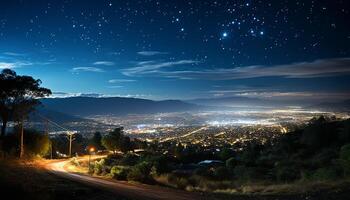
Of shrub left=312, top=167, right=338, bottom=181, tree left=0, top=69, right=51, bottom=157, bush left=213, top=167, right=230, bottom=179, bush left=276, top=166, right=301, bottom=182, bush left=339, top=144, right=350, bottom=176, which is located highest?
tree left=0, top=69, right=51, bottom=157

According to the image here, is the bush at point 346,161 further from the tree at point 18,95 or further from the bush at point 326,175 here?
the tree at point 18,95

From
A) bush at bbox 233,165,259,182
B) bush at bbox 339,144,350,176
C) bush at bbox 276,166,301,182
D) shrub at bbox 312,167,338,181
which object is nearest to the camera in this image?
shrub at bbox 312,167,338,181

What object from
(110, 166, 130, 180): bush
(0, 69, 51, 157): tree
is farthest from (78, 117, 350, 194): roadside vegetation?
(0, 69, 51, 157): tree

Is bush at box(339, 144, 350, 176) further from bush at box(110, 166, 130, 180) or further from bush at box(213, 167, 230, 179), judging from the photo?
bush at box(110, 166, 130, 180)

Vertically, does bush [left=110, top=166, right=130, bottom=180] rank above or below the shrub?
below

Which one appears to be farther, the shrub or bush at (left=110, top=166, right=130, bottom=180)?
bush at (left=110, top=166, right=130, bottom=180)

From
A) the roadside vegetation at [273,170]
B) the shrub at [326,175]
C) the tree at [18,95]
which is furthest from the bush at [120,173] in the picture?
the tree at [18,95]

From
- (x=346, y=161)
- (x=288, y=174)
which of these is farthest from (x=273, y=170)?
(x=346, y=161)

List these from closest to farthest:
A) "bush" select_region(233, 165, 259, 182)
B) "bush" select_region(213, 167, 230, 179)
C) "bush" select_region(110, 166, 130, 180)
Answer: "bush" select_region(233, 165, 259, 182)
"bush" select_region(110, 166, 130, 180)
"bush" select_region(213, 167, 230, 179)
